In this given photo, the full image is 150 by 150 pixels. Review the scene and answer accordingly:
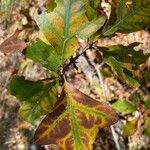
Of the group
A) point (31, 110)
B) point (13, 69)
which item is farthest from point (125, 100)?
point (31, 110)

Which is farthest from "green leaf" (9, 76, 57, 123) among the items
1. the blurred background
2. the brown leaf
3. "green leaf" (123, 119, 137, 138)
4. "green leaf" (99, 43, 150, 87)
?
"green leaf" (123, 119, 137, 138)

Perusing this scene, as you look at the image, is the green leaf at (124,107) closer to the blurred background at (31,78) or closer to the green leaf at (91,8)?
the blurred background at (31,78)

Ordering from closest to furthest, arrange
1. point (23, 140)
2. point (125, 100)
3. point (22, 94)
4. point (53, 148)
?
point (22, 94)
point (53, 148)
point (23, 140)
point (125, 100)

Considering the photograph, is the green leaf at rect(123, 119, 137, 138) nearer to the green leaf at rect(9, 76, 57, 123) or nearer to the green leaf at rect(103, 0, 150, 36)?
the green leaf at rect(9, 76, 57, 123)

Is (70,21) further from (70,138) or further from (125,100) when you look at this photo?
(125,100)

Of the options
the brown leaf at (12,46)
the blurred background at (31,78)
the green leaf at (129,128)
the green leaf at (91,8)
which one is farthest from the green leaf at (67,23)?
the green leaf at (129,128)
